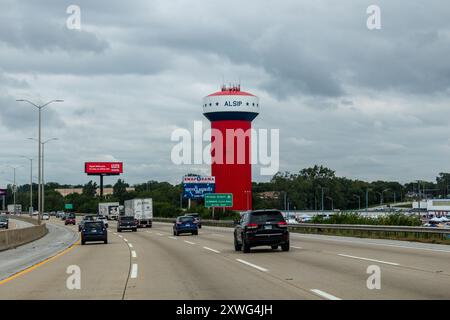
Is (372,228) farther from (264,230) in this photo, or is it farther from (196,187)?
(196,187)

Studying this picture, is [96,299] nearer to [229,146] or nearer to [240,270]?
[240,270]

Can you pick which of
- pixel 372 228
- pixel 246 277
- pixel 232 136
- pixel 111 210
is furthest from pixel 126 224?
pixel 111 210

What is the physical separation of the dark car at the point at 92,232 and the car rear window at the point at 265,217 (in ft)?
50.3

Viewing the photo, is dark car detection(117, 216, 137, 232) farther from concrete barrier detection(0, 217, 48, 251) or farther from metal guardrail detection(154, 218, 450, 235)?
metal guardrail detection(154, 218, 450, 235)

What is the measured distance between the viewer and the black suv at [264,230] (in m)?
27.1

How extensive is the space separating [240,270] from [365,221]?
89.9 ft

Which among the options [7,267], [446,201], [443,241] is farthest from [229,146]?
[7,267]

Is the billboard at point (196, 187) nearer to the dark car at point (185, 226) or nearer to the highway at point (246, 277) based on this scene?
the dark car at point (185, 226)

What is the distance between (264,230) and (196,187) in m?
69.5

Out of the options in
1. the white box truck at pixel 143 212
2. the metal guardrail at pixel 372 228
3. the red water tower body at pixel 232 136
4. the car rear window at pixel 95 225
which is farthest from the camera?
the red water tower body at pixel 232 136

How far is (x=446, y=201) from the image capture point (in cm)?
14575

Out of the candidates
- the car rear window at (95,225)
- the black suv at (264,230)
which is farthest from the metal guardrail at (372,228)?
the car rear window at (95,225)

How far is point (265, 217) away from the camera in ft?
90.0

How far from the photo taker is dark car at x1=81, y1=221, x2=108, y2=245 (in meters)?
39.8
